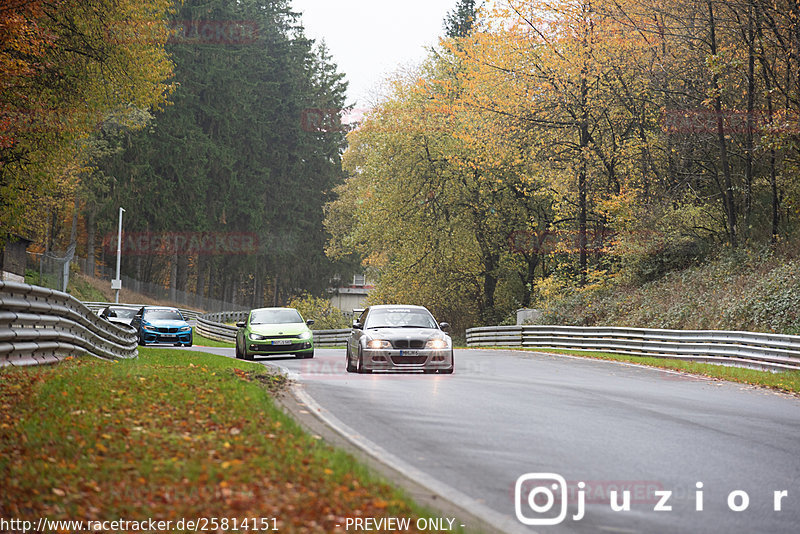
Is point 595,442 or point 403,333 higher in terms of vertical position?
point 403,333

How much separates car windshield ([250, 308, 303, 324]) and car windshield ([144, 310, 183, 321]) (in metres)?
8.91

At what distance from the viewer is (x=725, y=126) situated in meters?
29.7

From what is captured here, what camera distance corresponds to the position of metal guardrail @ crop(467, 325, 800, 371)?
2031cm

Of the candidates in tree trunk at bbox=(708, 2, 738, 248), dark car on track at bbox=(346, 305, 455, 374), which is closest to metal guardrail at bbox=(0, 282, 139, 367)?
dark car on track at bbox=(346, 305, 455, 374)

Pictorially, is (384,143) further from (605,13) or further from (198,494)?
(198,494)

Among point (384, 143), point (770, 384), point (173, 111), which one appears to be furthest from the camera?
point (173, 111)

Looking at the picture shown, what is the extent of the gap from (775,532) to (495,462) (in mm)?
2672

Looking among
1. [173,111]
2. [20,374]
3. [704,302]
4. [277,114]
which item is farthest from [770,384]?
[277,114]

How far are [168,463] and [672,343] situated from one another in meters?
20.5

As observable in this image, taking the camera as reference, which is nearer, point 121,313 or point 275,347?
point 275,347

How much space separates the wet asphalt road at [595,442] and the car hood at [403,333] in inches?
40.0

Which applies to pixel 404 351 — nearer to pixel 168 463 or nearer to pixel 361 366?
pixel 361 366

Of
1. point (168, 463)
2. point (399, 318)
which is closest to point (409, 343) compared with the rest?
point (399, 318)

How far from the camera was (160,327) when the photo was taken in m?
33.6
